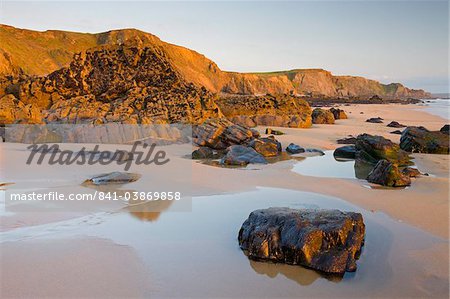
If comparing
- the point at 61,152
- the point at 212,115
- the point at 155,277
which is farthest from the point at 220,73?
the point at 155,277

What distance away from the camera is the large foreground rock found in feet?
10.8

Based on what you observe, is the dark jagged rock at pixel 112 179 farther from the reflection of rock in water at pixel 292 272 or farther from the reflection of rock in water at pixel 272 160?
the reflection of rock in water at pixel 292 272

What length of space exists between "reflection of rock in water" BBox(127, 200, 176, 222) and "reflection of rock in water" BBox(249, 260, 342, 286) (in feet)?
5.27

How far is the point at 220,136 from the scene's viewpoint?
10.7 m

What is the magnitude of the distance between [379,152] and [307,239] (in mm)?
6134

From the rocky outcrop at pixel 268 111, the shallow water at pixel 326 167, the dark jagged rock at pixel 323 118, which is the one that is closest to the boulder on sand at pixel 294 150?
the shallow water at pixel 326 167

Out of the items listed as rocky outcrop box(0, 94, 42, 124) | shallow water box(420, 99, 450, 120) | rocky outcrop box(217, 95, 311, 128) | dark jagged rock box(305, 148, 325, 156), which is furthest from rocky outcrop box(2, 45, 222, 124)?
shallow water box(420, 99, 450, 120)

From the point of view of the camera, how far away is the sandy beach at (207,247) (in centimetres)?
294

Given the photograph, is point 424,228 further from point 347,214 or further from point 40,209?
point 40,209

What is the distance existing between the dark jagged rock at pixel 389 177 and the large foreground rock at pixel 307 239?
113 inches

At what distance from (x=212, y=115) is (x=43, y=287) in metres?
11.1

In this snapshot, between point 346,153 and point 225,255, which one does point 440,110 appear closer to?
point 346,153

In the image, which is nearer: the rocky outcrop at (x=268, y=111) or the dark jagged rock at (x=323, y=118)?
the rocky outcrop at (x=268, y=111)

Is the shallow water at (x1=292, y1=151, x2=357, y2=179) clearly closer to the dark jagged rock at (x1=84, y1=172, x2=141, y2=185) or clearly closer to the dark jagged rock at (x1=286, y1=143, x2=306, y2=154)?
the dark jagged rock at (x1=286, y1=143, x2=306, y2=154)
